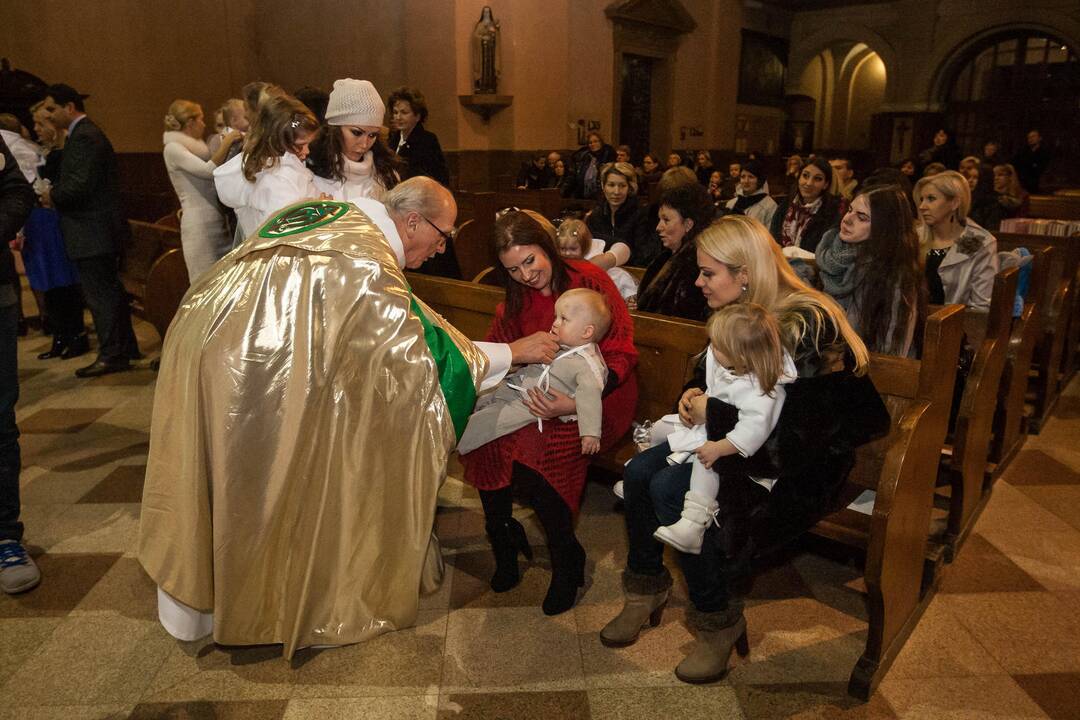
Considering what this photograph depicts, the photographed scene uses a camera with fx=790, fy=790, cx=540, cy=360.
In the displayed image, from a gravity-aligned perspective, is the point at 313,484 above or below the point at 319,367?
below

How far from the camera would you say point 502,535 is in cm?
273

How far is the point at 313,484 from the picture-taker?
2.16 m

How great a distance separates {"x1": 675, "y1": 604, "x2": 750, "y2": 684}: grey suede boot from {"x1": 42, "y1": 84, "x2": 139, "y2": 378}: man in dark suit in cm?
456

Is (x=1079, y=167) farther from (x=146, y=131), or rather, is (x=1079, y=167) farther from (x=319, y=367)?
(x=319, y=367)

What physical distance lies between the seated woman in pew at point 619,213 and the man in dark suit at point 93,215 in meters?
3.08

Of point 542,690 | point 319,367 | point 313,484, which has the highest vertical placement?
point 319,367

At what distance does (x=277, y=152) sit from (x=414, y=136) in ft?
5.87

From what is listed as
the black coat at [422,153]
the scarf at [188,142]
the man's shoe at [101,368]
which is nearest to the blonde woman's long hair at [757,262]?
the black coat at [422,153]

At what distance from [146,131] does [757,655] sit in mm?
10216

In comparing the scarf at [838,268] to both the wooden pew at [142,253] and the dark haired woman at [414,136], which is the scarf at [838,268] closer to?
the dark haired woman at [414,136]

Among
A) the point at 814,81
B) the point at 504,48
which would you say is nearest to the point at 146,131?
the point at 504,48

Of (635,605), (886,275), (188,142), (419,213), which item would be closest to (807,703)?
(635,605)

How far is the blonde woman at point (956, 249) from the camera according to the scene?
3.78m

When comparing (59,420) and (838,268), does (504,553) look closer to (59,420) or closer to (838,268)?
(838,268)
